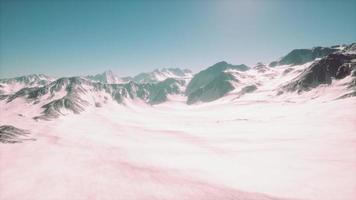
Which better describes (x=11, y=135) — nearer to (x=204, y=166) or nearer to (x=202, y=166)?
(x=202, y=166)

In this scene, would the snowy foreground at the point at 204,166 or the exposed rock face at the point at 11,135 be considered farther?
the exposed rock face at the point at 11,135

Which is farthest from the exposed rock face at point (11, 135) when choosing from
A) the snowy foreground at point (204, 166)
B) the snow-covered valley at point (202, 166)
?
the snowy foreground at point (204, 166)

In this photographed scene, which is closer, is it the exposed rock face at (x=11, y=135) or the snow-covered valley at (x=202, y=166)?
the snow-covered valley at (x=202, y=166)

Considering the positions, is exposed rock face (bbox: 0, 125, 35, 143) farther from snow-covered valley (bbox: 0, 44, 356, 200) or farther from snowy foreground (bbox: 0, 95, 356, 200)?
snowy foreground (bbox: 0, 95, 356, 200)

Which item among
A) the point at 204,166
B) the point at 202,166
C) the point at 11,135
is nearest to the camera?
the point at 204,166

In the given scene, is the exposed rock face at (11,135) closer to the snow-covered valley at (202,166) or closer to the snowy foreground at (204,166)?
the snow-covered valley at (202,166)

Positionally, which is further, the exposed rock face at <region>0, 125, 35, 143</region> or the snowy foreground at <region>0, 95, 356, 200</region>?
the exposed rock face at <region>0, 125, 35, 143</region>

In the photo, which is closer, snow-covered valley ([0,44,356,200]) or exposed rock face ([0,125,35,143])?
snow-covered valley ([0,44,356,200])

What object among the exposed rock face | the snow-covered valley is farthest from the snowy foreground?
the exposed rock face

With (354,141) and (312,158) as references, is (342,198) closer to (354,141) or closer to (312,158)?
(312,158)

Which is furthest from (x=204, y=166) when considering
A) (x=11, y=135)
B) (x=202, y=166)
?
(x=11, y=135)
